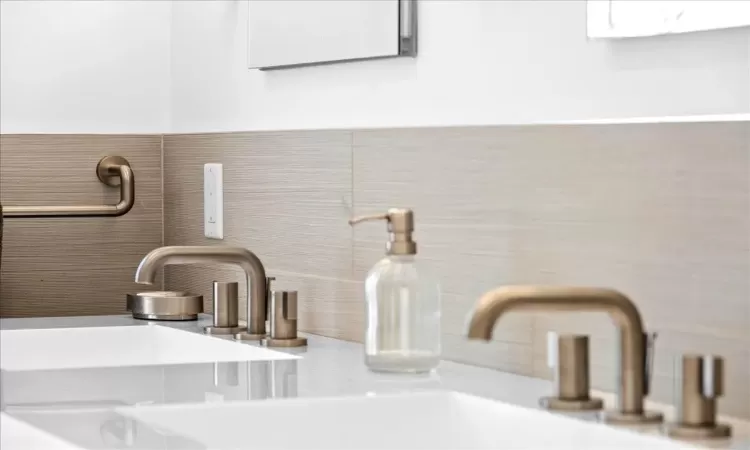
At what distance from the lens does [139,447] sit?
104 cm

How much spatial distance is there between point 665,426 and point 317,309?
0.83m

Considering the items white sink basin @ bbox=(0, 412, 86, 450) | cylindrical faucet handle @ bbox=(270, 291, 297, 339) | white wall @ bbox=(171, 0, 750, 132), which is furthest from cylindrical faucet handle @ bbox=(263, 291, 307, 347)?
white sink basin @ bbox=(0, 412, 86, 450)

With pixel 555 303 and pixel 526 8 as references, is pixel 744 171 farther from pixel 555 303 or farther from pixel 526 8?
pixel 526 8

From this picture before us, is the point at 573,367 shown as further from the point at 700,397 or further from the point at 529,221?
the point at 529,221

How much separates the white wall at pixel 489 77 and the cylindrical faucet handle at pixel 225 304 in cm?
26

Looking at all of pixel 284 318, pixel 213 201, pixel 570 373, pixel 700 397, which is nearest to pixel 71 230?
pixel 213 201

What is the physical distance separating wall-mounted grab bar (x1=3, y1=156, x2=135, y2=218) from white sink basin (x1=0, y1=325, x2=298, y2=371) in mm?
317

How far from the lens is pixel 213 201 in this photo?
212cm

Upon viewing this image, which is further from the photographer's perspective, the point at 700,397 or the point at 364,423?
the point at 364,423

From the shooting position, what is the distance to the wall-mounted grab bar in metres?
2.19

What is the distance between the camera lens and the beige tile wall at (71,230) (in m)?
2.20

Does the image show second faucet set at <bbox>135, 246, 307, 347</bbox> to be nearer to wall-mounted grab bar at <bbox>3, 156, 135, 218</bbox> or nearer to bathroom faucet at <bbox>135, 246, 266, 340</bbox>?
bathroom faucet at <bbox>135, 246, 266, 340</bbox>

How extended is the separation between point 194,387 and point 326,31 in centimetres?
64

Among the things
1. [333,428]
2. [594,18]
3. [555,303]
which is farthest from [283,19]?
[555,303]
